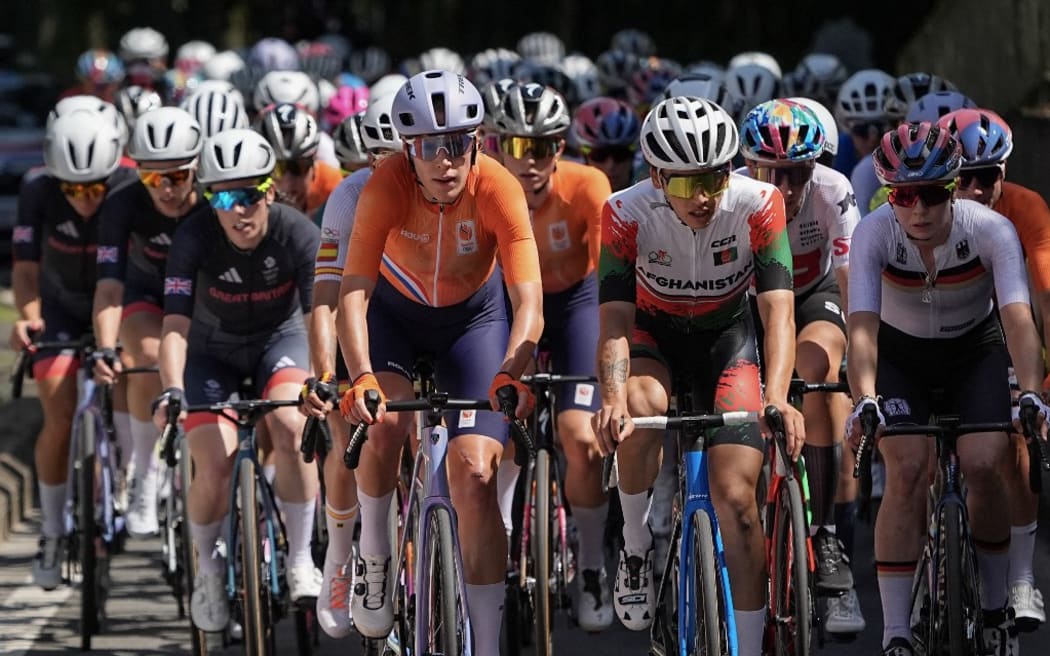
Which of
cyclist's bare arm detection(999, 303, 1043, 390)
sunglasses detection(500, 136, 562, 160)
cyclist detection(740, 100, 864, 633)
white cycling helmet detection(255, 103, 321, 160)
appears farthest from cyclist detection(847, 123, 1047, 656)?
white cycling helmet detection(255, 103, 321, 160)

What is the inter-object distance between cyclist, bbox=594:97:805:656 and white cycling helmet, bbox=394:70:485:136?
636 millimetres

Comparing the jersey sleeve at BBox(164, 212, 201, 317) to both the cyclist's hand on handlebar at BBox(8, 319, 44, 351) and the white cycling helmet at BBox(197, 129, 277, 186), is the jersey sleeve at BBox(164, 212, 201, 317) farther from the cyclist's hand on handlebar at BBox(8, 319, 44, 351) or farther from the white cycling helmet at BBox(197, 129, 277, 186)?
the cyclist's hand on handlebar at BBox(8, 319, 44, 351)

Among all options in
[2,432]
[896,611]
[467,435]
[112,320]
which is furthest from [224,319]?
[2,432]

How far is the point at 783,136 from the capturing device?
8.30 metres

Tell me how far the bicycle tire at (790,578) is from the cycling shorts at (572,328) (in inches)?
69.7

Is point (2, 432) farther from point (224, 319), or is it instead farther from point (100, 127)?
point (224, 319)

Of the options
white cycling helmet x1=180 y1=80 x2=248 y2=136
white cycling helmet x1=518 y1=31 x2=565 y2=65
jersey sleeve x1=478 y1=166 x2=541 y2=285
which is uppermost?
white cycling helmet x1=518 y1=31 x2=565 y2=65

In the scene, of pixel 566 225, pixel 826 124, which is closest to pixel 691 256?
pixel 566 225

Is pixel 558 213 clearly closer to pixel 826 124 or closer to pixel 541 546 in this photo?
pixel 826 124

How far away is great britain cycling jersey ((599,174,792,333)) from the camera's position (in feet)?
24.0

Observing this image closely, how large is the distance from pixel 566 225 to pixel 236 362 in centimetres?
167

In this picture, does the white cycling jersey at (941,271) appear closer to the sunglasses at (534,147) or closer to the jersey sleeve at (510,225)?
the jersey sleeve at (510,225)

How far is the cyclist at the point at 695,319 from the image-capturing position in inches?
273

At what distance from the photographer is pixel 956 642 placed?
269 inches
